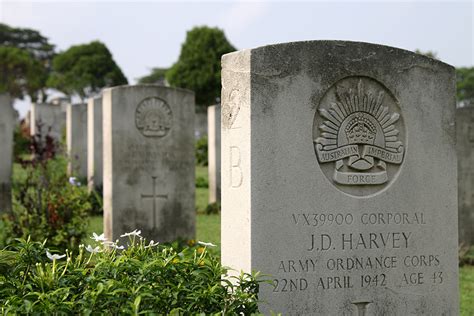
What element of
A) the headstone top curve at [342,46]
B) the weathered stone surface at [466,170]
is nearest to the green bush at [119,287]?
the headstone top curve at [342,46]

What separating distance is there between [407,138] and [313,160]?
2.43 feet

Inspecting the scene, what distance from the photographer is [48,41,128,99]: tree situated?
179 ft

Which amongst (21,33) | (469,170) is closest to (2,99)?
(469,170)

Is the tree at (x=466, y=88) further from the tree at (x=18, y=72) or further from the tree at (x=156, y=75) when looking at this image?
the tree at (x=18, y=72)

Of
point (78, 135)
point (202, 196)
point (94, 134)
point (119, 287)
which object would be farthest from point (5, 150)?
point (119, 287)

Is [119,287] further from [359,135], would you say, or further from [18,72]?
[18,72]

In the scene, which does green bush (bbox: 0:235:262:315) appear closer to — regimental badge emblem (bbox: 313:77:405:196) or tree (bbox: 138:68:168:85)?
regimental badge emblem (bbox: 313:77:405:196)

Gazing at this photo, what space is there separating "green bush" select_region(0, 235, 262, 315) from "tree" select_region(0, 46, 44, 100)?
166 ft

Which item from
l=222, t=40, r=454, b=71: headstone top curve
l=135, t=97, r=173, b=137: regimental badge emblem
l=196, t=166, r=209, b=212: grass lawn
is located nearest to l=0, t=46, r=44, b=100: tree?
l=196, t=166, r=209, b=212: grass lawn

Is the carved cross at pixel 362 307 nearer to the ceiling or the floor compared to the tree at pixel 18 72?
nearer to the floor

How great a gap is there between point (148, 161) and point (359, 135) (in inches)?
195

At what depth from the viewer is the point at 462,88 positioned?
6981 centimetres

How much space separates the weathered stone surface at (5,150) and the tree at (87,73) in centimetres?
4280

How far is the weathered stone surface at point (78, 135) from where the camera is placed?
54.6ft
